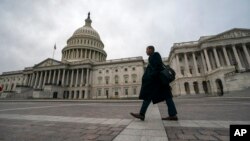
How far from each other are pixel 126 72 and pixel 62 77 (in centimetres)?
2656

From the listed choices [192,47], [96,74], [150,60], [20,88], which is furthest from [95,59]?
[150,60]

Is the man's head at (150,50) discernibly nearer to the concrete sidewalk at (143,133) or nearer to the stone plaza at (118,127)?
the stone plaza at (118,127)

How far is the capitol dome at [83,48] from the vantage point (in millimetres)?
59875

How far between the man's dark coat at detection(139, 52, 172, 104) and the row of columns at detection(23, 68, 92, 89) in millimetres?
46785

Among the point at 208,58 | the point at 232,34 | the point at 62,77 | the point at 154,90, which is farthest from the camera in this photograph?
the point at 62,77

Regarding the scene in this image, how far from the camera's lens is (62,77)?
1957 inches

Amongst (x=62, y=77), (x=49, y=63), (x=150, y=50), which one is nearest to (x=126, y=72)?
(x=62, y=77)

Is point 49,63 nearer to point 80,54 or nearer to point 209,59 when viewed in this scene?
point 80,54

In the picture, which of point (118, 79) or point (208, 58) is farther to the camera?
point (118, 79)

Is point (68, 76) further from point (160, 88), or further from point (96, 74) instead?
point (160, 88)

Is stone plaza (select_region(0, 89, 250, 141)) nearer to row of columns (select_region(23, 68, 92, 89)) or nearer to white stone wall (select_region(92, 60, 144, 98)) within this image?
white stone wall (select_region(92, 60, 144, 98))

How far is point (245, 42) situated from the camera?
32000mm

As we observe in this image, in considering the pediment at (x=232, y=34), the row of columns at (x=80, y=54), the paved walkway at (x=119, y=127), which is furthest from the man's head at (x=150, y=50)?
the row of columns at (x=80, y=54)

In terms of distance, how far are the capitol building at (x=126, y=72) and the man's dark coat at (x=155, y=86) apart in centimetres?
2529
